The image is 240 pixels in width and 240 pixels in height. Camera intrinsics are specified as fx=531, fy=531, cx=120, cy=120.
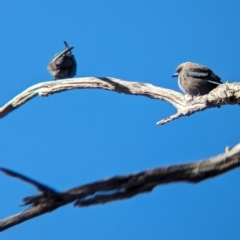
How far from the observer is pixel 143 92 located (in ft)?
20.4

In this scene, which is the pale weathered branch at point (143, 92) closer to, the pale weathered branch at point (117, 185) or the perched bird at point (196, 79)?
the perched bird at point (196, 79)

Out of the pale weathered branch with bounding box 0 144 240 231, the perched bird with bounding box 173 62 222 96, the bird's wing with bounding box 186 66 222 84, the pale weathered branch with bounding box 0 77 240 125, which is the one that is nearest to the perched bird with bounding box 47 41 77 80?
the pale weathered branch with bounding box 0 77 240 125

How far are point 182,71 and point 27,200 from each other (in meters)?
6.35

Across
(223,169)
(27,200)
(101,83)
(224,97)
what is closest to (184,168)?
(223,169)

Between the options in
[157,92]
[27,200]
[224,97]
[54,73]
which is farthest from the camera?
[54,73]

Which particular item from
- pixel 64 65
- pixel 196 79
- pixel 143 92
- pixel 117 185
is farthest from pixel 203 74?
pixel 117 185

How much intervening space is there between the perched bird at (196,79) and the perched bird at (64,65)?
2028 mm

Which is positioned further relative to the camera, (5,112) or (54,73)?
(54,73)

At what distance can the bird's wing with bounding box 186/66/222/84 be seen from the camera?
6.88m

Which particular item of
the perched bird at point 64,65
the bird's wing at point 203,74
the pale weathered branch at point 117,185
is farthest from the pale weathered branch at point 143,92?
the pale weathered branch at point 117,185

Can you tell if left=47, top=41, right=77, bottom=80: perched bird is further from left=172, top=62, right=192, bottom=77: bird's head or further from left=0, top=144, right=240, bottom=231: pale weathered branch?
left=0, top=144, right=240, bottom=231: pale weathered branch

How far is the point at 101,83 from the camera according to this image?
6559mm

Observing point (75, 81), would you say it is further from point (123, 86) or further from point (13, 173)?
point (13, 173)

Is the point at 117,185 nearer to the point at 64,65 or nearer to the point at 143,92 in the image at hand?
the point at 143,92
